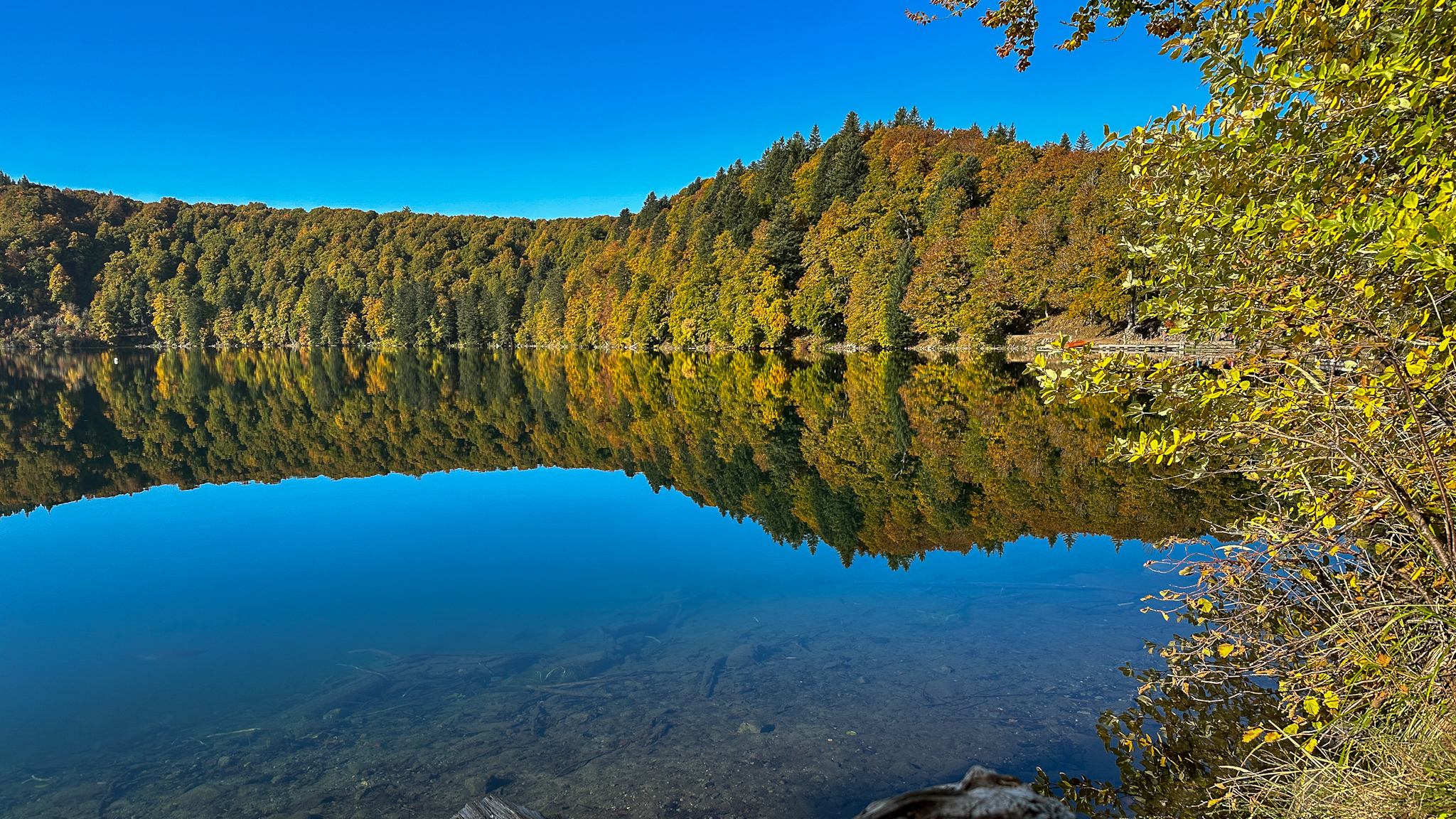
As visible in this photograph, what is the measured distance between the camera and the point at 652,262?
293 feet

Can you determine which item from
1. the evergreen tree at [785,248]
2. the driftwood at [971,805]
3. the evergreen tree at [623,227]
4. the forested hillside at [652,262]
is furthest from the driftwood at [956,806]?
the evergreen tree at [623,227]

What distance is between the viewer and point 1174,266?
537 cm

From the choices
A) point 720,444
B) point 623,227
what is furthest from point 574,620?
point 623,227

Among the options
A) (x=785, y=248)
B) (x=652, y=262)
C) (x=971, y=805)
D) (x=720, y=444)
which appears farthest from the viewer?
(x=652, y=262)

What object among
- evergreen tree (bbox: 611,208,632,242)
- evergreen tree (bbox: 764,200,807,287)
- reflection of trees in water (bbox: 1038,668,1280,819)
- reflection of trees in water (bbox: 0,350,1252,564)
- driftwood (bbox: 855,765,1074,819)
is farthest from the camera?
evergreen tree (bbox: 611,208,632,242)

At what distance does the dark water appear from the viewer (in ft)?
17.3

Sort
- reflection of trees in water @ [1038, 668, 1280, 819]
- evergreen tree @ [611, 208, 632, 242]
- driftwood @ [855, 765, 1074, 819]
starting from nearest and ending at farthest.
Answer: driftwood @ [855, 765, 1074, 819]
reflection of trees in water @ [1038, 668, 1280, 819]
evergreen tree @ [611, 208, 632, 242]

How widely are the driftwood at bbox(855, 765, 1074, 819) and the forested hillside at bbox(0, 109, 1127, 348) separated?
4674 cm

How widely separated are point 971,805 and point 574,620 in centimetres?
519

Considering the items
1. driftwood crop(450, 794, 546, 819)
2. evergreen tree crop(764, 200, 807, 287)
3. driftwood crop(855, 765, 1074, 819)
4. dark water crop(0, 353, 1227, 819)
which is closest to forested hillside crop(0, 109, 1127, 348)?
evergreen tree crop(764, 200, 807, 287)

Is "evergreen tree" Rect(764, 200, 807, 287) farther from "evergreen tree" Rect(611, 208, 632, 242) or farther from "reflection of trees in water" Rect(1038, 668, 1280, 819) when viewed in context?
"reflection of trees in water" Rect(1038, 668, 1280, 819)

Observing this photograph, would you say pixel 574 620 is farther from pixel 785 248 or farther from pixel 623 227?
pixel 623 227

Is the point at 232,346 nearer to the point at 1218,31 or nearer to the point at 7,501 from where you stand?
the point at 7,501

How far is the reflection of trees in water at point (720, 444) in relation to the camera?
11.9 m
